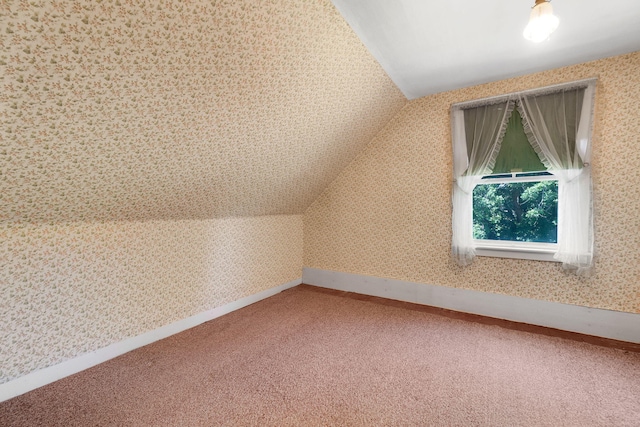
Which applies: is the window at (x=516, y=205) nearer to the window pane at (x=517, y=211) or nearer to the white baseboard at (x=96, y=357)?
the window pane at (x=517, y=211)

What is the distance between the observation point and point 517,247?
289 cm

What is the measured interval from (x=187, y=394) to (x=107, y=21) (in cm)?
206

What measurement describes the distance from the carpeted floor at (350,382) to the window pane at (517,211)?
103cm

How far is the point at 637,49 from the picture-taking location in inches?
91.5

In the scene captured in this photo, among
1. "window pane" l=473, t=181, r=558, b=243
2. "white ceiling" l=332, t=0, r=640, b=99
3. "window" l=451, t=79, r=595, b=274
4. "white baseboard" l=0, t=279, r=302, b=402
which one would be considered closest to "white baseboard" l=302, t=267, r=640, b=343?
"window" l=451, t=79, r=595, b=274

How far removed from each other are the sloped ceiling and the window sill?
206 centimetres

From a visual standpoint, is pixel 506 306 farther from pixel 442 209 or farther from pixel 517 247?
pixel 442 209

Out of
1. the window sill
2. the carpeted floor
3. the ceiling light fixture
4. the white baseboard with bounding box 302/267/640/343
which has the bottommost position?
the carpeted floor

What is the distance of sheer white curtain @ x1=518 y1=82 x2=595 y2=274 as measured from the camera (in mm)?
2459

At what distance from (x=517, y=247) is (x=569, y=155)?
38.6 inches

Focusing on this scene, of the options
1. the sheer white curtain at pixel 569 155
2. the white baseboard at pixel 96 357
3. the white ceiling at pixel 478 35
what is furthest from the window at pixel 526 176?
the white baseboard at pixel 96 357

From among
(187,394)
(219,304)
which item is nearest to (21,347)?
(187,394)

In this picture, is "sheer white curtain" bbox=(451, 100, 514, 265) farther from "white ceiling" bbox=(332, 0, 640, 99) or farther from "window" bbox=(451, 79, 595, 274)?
"white ceiling" bbox=(332, 0, 640, 99)

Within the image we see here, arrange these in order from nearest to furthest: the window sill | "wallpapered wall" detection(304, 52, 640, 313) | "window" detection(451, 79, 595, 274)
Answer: "wallpapered wall" detection(304, 52, 640, 313), "window" detection(451, 79, 595, 274), the window sill
